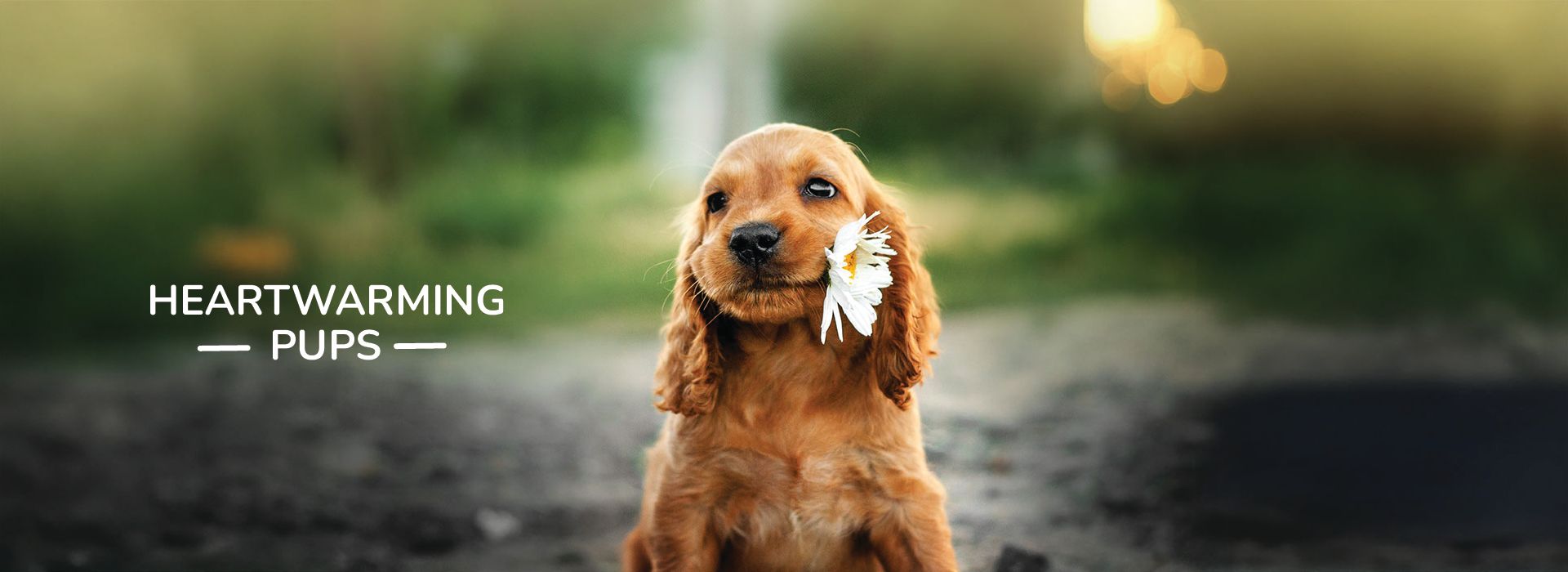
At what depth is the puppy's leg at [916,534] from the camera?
2.28 m

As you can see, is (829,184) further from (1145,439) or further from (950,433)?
(1145,439)

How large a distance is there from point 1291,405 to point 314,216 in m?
3.07

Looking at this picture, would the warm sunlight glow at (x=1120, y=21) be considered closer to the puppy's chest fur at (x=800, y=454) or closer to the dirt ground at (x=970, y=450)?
the dirt ground at (x=970, y=450)

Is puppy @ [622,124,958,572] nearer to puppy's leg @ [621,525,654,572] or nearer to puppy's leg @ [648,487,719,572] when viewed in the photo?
puppy's leg @ [648,487,719,572]

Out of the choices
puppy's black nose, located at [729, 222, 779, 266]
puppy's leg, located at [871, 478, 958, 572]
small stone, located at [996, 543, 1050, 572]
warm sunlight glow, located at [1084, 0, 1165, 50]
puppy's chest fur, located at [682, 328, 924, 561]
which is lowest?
small stone, located at [996, 543, 1050, 572]

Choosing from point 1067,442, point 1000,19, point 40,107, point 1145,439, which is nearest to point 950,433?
point 1067,442

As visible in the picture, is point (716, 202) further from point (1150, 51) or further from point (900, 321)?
point (1150, 51)

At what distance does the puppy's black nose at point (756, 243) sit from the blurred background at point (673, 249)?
1.35m

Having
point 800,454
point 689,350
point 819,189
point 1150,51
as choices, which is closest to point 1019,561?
point 800,454

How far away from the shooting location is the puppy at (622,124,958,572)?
7.42 ft

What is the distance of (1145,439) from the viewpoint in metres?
3.72

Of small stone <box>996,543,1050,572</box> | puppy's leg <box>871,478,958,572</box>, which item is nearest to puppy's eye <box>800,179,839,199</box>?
puppy's leg <box>871,478,958,572</box>

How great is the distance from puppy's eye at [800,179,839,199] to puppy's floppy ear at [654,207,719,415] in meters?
0.25

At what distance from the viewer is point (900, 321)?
230cm
